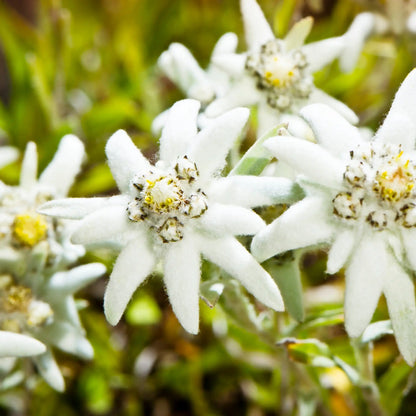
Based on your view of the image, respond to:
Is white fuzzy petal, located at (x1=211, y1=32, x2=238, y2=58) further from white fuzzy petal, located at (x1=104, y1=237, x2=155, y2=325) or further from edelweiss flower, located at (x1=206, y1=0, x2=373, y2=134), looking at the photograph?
white fuzzy petal, located at (x1=104, y1=237, x2=155, y2=325)

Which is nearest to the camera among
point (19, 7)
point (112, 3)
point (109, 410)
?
point (109, 410)

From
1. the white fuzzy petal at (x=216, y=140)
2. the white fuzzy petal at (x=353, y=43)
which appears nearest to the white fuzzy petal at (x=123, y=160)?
the white fuzzy petal at (x=216, y=140)

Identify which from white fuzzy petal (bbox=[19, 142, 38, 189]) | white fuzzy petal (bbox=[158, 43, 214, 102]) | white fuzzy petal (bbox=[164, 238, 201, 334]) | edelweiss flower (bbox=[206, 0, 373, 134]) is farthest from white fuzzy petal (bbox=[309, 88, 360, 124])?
white fuzzy petal (bbox=[19, 142, 38, 189])

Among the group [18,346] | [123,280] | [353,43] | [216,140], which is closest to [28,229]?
[18,346]

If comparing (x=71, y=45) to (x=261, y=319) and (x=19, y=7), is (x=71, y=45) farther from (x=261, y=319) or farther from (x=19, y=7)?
(x=261, y=319)

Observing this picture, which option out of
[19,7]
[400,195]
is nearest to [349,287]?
[400,195]

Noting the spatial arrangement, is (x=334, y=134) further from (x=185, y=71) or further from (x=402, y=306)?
(x=185, y=71)

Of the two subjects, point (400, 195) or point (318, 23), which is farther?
point (318, 23)
